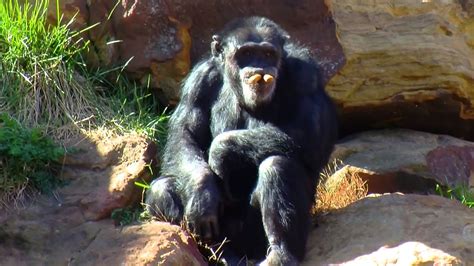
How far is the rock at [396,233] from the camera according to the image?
617 cm

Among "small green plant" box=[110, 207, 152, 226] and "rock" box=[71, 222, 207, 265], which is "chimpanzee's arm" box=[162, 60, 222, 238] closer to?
"rock" box=[71, 222, 207, 265]

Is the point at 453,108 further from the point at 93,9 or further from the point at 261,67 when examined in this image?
the point at 93,9

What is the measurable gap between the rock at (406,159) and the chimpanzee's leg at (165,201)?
1625 millimetres

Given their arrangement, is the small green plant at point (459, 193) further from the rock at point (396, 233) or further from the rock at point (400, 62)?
the rock at point (400, 62)

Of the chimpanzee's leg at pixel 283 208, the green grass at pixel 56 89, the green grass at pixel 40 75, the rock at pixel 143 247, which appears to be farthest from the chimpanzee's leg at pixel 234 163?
the green grass at pixel 40 75

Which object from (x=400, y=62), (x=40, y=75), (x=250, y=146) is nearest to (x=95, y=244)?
(x=250, y=146)

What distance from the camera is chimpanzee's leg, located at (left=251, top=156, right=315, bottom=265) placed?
6.38 metres

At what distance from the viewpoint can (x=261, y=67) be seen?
688 cm

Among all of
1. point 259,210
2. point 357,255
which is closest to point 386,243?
point 357,255

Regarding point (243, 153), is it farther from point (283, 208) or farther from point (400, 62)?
point (400, 62)

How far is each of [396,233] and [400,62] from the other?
7.50 ft

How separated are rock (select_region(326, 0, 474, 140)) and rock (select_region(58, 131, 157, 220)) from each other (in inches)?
72.2

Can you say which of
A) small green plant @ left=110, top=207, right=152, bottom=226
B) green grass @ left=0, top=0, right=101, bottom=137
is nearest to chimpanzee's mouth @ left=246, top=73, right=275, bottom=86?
small green plant @ left=110, top=207, right=152, bottom=226

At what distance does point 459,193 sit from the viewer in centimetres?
790
